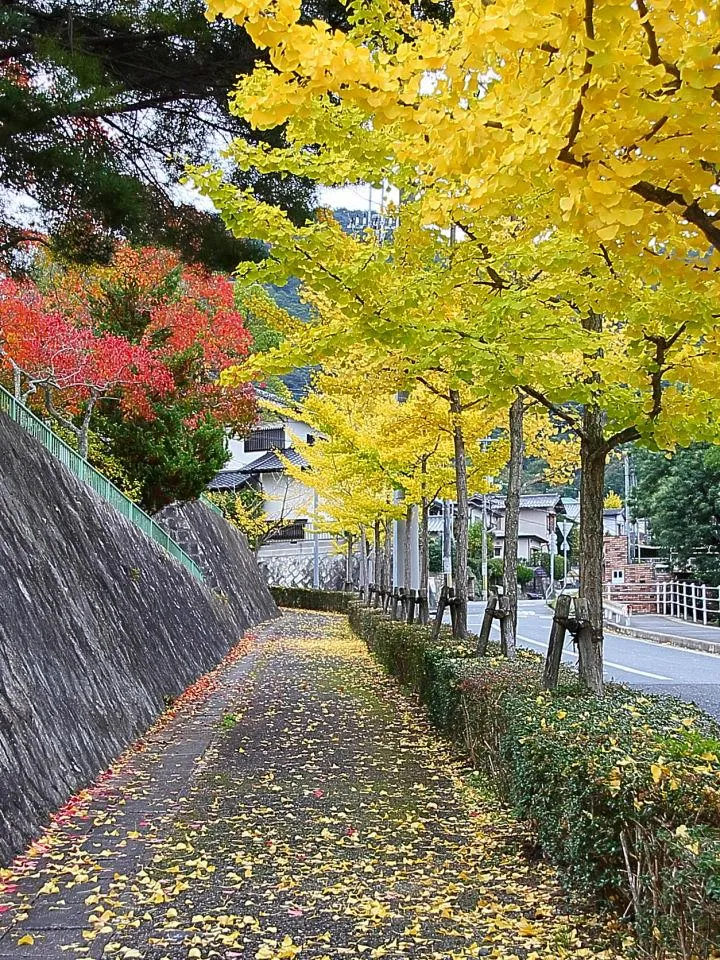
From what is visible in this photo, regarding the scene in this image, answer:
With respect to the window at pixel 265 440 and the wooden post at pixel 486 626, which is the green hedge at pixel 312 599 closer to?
the window at pixel 265 440

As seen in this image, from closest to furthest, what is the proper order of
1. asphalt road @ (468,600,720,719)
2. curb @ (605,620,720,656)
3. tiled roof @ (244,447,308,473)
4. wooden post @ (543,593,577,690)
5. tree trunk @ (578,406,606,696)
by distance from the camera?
1. wooden post @ (543,593,577,690)
2. tree trunk @ (578,406,606,696)
3. asphalt road @ (468,600,720,719)
4. curb @ (605,620,720,656)
5. tiled roof @ (244,447,308,473)

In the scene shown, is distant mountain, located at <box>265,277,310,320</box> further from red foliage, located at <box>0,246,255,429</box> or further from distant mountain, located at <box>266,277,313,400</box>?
red foliage, located at <box>0,246,255,429</box>

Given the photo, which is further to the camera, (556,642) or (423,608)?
(423,608)

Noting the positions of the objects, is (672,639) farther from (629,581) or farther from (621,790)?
(621,790)

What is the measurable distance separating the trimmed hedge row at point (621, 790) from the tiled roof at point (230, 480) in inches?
1714

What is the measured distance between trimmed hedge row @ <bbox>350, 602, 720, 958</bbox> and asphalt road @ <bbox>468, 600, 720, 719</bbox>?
6.17m

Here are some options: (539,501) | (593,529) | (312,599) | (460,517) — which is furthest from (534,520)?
(593,529)

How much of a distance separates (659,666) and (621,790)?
51.8 ft

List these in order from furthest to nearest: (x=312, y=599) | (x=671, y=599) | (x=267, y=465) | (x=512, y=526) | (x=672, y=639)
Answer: (x=267, y=465)
(x=312, y=599)
(x=671, y=599)
(x=672, y=639)
(x=512, y=526)

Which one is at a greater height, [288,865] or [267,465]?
[267,465]

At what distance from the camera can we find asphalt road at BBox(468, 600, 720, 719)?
47.4 feet

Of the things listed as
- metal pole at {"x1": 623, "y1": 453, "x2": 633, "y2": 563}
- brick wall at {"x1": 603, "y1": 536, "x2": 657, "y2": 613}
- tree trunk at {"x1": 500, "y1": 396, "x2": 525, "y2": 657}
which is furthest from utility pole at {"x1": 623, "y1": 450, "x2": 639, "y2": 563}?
tree trunk at {"x1": 500, "y1": 396, "x2": 525, "y2": 657}

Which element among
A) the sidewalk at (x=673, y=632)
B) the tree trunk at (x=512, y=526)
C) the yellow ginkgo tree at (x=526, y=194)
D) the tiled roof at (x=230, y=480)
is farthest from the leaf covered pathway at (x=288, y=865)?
the tiled roof at (x=230, y=480)

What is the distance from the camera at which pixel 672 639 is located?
26.1m
